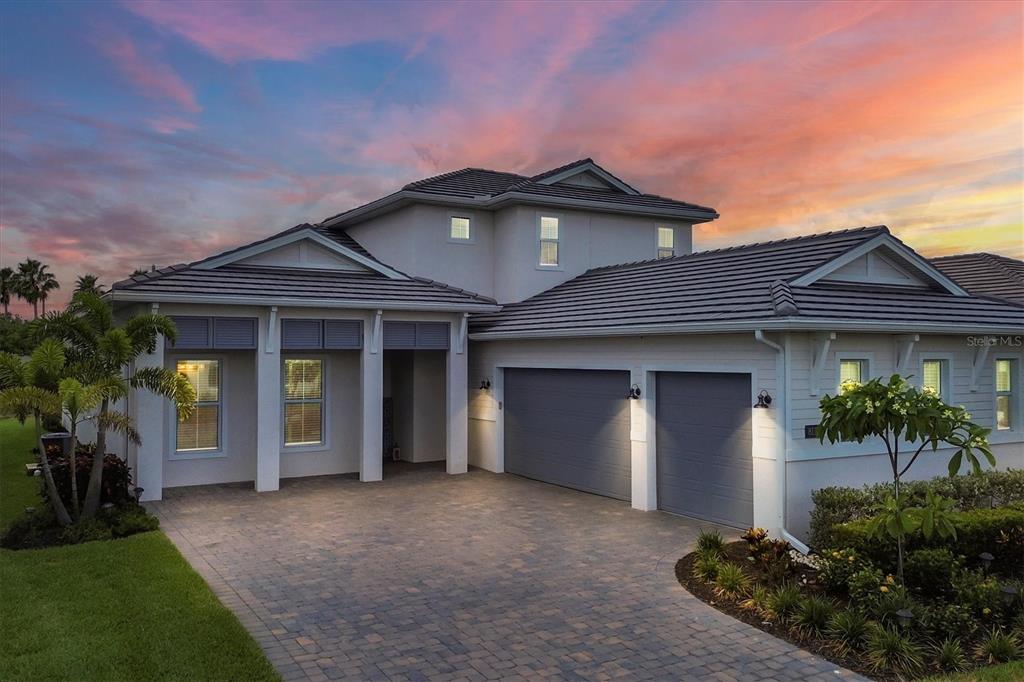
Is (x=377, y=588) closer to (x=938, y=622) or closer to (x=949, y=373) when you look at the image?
(x=938, y=622)

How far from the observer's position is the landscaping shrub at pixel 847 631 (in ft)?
21.1

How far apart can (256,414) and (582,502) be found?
6.89 meters

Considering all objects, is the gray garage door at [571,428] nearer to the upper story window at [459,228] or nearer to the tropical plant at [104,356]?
the upper story window at [459,228]

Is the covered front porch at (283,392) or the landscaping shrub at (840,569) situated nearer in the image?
the landscaping shrub at (840,569)

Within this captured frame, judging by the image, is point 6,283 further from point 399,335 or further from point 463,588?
point 463,588

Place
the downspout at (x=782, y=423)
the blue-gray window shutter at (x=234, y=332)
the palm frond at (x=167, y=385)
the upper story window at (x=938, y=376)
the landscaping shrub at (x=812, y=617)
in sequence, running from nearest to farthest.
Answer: the landscaping shrub at (x=812, y=617)
the downspout at (x=782, y=423)
the palm frond at (x=167, y=385)
the upper story window at (x=938, y=376)
the blue-gray window shutter at (x=234, y=332)

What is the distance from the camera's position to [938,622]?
21.9 ft

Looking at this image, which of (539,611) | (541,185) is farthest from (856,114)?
(539,611)

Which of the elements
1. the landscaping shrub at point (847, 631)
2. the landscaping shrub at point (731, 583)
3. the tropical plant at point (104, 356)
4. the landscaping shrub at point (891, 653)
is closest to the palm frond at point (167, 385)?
the tropical plant at point (104, 356)

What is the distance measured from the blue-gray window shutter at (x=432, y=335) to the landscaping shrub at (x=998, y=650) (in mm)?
11726

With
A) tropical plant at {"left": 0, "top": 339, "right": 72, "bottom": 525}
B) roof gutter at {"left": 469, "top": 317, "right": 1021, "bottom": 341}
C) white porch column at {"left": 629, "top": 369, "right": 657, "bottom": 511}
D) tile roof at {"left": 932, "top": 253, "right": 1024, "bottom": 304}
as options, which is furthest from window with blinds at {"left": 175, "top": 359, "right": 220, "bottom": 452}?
tile roof at {"left": 932, "top": 253, "right": 1024, "bottom": 304}

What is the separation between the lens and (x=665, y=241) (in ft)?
66.7

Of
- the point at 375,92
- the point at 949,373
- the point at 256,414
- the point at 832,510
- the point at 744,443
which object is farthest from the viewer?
the point at 375,92

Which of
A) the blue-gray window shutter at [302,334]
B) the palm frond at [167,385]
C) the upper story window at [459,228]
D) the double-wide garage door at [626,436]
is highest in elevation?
the upper story window at [459,228]
